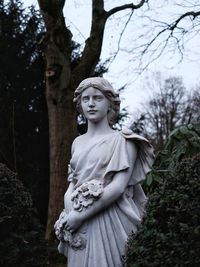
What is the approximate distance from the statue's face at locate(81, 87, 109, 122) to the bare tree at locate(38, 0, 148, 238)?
581 centimetres

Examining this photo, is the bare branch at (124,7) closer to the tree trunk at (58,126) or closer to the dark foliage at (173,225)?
the tree trunk at (58,126)

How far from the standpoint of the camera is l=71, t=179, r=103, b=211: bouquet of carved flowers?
12.3 ft

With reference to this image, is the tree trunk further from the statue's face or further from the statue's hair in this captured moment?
the statue's face

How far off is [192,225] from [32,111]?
10057mm

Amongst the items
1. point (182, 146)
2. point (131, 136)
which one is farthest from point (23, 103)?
point (131, 136)

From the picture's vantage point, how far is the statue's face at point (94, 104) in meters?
4.16

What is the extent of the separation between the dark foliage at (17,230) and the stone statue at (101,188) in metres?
1.21

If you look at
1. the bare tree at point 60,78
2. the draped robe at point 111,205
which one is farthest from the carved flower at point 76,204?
the bare tree at point 60,78

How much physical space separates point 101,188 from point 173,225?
1.14 metres

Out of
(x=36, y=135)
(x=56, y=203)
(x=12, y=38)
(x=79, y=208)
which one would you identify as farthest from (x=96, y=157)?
(x=12, y=38)

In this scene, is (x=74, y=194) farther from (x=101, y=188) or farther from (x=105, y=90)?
(x=105, y=90)

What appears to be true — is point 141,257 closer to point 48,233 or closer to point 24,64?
point 48,233

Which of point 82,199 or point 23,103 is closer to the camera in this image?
point 82,199

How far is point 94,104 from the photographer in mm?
4156
